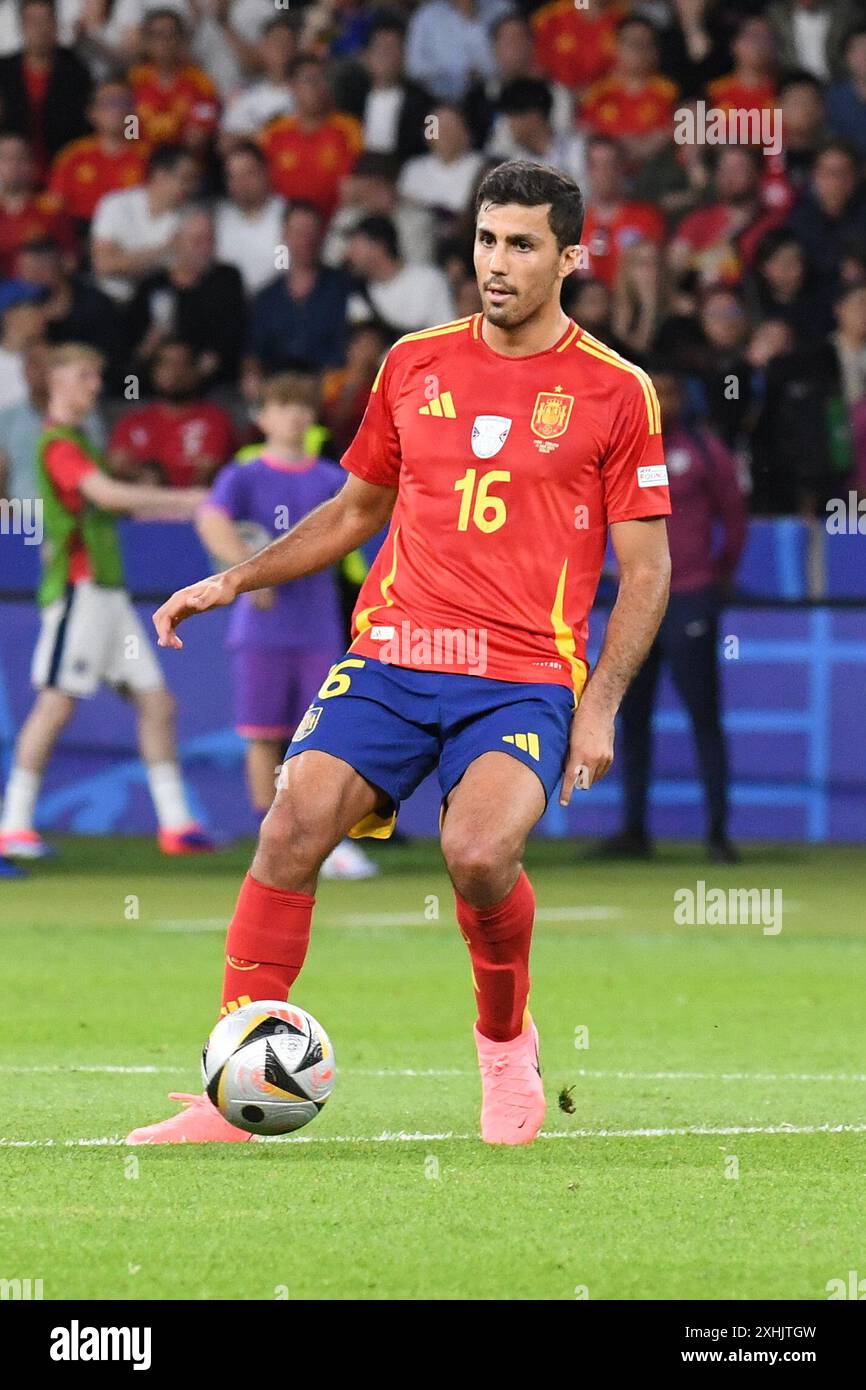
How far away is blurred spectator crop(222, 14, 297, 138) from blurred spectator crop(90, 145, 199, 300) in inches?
24.1

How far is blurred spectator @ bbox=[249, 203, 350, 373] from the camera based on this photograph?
55.5ft

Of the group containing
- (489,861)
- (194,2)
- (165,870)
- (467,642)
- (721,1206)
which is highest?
(194,2)

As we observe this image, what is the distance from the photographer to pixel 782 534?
14.8m

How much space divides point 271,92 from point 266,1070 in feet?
45.5

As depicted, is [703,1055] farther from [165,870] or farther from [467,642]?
[165,870]

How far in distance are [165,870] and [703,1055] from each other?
5.88 metres

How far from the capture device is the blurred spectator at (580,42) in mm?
18625

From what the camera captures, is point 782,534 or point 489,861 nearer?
point 489,861

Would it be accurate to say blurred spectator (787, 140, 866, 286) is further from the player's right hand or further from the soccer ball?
the soccer ball

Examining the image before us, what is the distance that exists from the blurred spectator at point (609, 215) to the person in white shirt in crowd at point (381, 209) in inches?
49.3

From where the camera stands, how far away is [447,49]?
1864cm

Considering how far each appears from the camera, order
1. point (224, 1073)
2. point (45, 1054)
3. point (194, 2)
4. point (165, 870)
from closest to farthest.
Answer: point (224, 1073)
point (45, 1054)
point (165, 870)
point (194, 2)

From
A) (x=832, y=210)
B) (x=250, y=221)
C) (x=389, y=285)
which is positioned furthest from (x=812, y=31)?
(x=250, y=221)
